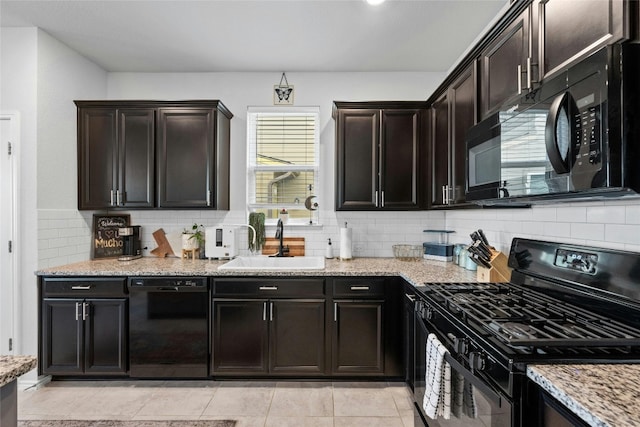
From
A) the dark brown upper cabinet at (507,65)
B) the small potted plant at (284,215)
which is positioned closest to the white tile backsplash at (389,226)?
the small potted plant at (284,215)

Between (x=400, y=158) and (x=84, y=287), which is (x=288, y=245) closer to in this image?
(x=400, y=158)

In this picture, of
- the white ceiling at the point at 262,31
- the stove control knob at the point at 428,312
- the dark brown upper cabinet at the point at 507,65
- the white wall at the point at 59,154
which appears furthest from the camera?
the white wall at the point at 59,154

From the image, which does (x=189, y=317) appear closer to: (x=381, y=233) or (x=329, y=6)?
(x=381, y=233)

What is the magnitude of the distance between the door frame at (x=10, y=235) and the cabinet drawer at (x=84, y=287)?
287mm

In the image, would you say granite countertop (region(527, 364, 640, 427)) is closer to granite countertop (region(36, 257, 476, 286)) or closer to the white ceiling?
granite countertop (region(36, 257, 476, 286))

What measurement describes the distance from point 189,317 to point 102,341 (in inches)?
27.9

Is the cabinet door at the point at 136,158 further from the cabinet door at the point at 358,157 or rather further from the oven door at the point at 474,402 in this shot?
the oven door at the point at 474,402

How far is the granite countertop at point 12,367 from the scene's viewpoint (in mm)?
828

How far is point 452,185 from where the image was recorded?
247 centimetres

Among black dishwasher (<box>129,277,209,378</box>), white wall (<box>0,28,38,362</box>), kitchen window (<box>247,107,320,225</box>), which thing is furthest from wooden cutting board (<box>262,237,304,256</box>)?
white wall (<box>0,28,38,362</box>)

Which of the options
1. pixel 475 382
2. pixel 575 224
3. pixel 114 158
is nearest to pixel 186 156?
pixel 114 158

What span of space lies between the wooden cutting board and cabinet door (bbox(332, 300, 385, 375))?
34.7 inches

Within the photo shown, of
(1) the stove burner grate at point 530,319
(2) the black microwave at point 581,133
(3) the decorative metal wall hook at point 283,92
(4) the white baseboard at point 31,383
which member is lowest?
(4) the white baseboard at point 31,383

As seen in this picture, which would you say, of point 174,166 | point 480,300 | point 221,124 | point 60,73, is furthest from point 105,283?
point 480,300
